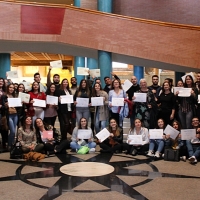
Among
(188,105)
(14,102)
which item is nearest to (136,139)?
(188,105)

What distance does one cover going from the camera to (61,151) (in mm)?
5973

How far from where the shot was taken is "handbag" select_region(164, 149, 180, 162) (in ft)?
17.5

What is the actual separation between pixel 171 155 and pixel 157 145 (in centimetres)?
56

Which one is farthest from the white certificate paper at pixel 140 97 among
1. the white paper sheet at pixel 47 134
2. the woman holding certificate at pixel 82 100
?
the white paper sheet at pixel 47 134

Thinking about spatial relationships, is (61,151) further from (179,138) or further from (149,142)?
(179,138)

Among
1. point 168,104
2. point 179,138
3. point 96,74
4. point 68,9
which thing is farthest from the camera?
point 68,9

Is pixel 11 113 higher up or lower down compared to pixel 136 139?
higher up

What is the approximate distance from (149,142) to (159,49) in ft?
11.8

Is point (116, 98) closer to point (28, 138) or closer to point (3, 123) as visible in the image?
point (28, 138)

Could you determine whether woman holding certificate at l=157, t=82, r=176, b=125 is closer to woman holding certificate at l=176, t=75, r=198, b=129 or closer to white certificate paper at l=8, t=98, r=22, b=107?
woman holding certificate at l=176, t=75, r=198, b=129

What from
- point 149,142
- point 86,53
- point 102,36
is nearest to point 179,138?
point 149,142

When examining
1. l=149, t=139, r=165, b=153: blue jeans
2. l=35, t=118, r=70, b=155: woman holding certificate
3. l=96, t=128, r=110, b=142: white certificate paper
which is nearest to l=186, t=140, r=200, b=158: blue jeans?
l=149, t=139, r=165, b=153: blue jeans

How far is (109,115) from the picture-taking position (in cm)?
664

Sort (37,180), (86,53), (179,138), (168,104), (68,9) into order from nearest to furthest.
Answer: (37,180)
(179,138)
(168,104)
(68,9)
(86,53)
